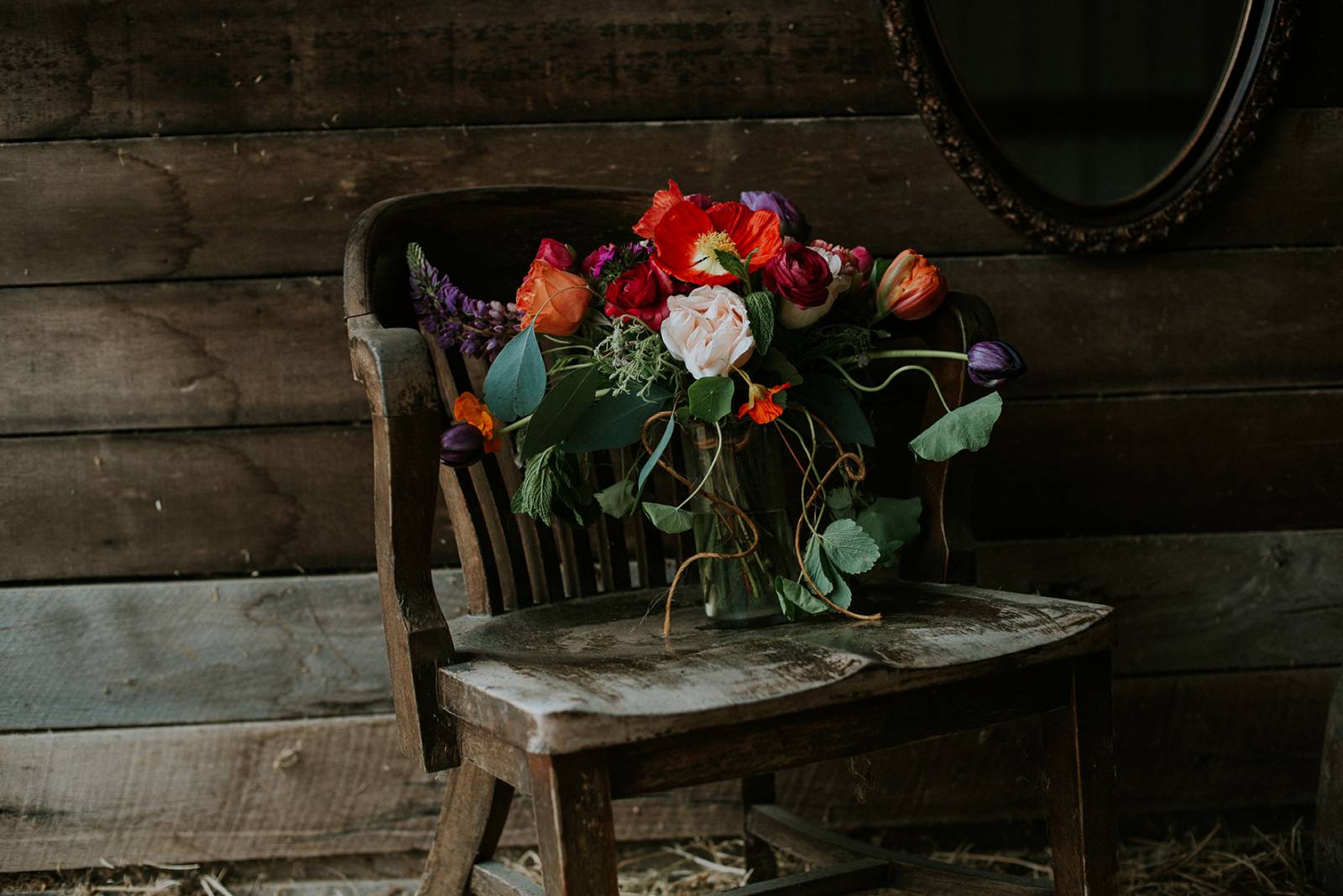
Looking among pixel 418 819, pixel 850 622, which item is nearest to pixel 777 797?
pixel 418 819

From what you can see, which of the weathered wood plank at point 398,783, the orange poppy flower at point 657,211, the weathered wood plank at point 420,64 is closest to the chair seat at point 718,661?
the orange poppy flower at point 657,211

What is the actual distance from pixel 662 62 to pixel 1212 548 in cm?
95

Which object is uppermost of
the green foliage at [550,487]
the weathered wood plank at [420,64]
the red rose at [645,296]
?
the weathered wood plank at [420,64]

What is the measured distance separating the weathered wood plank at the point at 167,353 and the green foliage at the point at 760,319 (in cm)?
66

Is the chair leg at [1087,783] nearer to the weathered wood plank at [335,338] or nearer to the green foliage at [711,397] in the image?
the green foliage at [711,397]

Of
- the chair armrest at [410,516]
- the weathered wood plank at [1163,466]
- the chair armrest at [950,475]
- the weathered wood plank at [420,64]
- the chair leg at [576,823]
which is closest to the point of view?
the chair leg at [576,823]

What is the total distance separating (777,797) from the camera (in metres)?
1.44

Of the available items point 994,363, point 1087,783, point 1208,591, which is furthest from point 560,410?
point 1208,591

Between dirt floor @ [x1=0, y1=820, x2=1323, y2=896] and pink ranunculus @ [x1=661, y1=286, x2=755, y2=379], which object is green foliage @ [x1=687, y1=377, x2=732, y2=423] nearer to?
pink ranunculus @ [x1=661, y1=286, x2=755, y2=379]

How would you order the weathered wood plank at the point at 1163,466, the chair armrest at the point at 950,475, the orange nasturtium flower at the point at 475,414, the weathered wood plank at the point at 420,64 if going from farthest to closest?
the weathered wood plank at the point at 1163,466 → the weathered wood plank at the point at 420,64 → the chair armrest at the point at 950,475 → the orange nasturtium flower at the point at 475,414

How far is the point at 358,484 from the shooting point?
1383 mm

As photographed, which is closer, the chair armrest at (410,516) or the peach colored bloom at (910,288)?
the chair armrest at (410,516)

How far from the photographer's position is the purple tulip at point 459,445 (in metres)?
0.90

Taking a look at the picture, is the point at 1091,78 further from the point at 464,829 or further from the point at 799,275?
the point at 464,829
